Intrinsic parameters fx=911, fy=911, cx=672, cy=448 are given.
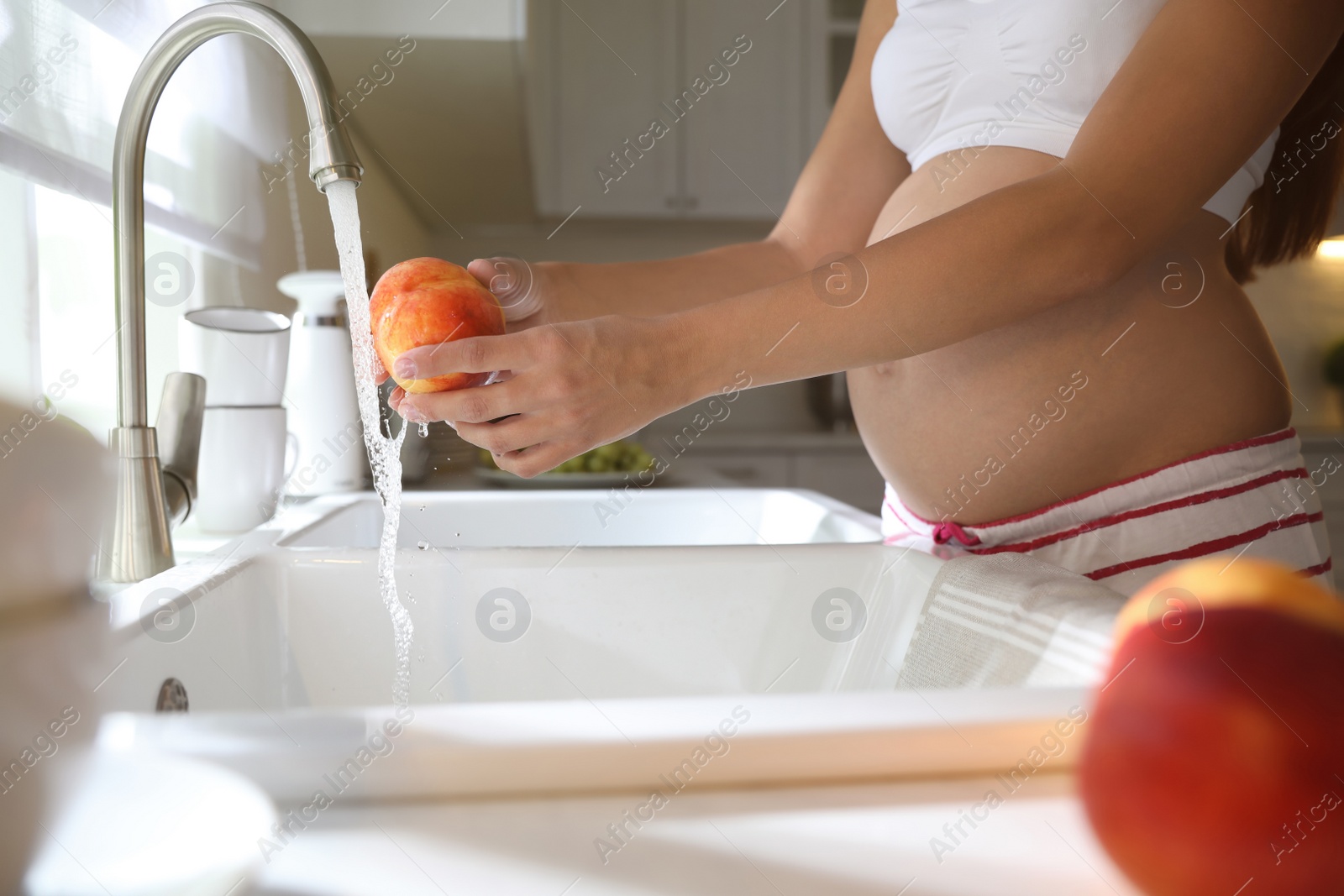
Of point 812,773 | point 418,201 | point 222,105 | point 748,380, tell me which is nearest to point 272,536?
point 748,380

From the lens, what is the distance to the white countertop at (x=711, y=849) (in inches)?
8.3

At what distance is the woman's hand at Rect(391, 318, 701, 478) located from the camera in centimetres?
43

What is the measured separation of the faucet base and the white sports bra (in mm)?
524

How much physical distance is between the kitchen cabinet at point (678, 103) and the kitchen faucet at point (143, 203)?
2043mm

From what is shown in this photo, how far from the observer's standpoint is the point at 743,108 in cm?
258

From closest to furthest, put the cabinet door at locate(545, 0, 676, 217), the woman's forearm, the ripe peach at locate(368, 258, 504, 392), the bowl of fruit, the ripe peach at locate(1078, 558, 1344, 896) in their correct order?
the ripe peach at locate(1078, 558, 1344, 896)
the ripe peach at locate(368, 258, 504, 392)
the woman's forearm
the bowl of fruit
the cabinet door at locate(545, 0, 676, 217)

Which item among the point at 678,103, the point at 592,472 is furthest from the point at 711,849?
the point at 678,103

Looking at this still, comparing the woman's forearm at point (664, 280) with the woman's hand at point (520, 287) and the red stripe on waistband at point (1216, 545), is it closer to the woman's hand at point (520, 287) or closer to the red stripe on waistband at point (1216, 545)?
the woman's hand at point (520, 287)

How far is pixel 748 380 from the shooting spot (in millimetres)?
458

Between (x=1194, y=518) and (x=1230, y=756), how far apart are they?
376 mm

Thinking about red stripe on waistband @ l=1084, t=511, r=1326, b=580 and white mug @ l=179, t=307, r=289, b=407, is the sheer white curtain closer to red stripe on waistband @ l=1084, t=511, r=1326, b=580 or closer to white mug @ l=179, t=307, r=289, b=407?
white mug @ l=179, t=307, r=289, b=407

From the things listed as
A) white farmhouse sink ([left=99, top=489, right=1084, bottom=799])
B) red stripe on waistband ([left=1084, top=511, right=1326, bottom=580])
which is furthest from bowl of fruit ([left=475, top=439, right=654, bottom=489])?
red stripe on waistband ([left=1084, top=511, right=1326, bottom=580])

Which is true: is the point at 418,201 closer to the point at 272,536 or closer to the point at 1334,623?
the point at 272,536

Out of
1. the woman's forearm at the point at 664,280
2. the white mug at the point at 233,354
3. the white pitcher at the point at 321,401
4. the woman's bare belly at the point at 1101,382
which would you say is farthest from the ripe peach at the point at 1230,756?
the white pitcher at the point at 321,401
